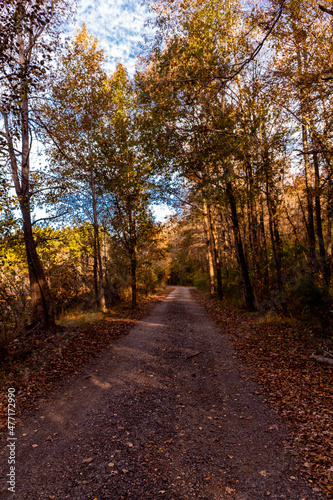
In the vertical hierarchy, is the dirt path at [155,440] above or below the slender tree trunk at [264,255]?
below

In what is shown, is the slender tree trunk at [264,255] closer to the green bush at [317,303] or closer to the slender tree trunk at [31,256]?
the green bush at [317,303]

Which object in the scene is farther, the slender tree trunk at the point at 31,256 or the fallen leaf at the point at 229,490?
the slender tree trunk at the point at 31,256

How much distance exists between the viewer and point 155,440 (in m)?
4.21

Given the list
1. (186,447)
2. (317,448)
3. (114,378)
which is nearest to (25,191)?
(114,378)

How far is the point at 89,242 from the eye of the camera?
1523cm

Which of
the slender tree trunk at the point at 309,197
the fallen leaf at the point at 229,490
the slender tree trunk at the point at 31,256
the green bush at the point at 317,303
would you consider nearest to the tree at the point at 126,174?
the slender tree trunk at the point at 31,256

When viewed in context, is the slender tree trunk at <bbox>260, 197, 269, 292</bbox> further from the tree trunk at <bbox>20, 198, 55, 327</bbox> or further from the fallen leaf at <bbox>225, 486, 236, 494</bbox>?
the fallen leaf at <bbox>225, 486, 236, 494</bbox>

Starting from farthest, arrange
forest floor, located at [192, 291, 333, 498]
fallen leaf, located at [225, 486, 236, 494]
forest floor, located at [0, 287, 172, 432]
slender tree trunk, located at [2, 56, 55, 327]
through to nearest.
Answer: slender tree trunk, located at [2, 56, 55, 327], forest floor, located at [0, 287, 172, 432], forest floor, located at [192, 291, 333, 498], fallen leaf, located at [225, 486, 236, 494]

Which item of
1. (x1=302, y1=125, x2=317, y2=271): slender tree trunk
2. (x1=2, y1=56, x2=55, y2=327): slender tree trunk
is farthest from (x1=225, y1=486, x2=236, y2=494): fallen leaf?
(x1=302, y1=125, x2=317, y2=271): slender tree trunk

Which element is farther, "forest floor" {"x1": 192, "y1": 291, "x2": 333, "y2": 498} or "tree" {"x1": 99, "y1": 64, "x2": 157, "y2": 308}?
"tree" {"x1": 99, "y1": 64, "x2": 157, "y2": 308}

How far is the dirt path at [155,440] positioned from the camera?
3.29 metres

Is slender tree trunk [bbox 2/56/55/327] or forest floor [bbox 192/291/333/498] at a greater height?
slender tree trunk [bbox 2/56/55/327]

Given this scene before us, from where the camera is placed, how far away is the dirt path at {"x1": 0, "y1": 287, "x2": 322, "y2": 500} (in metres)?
3.29

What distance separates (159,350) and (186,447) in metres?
4.81
